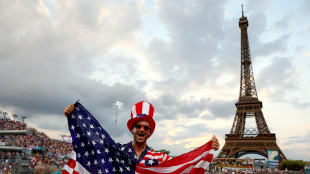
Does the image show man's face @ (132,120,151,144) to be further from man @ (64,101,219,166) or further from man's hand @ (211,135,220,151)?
man's hand @ (211,135,220,151)

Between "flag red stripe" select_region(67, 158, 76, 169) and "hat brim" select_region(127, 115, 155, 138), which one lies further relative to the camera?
"hat brim" select_region(127, 115, 155, 138)

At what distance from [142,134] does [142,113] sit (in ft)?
1.05

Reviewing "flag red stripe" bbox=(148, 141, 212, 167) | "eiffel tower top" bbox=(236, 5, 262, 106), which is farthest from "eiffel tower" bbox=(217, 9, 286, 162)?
"flag red stripe" bbox=(148, 141, 212, 167)

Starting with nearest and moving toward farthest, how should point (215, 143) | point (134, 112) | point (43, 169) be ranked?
1. point (43, 169)
2. point (215, 143)
3. point (134, 112)

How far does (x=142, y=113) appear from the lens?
3482 millimetres

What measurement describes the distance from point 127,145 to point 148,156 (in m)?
0.36

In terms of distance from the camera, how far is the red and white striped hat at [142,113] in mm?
3464

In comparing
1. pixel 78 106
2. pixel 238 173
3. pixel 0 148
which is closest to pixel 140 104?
pixel 78 106

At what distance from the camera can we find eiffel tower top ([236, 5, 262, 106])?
4859 cm

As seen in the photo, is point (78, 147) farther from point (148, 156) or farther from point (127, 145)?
point (148, 156)

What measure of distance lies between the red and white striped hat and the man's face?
66 millimetres

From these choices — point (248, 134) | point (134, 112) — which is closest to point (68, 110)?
point (134, 112)

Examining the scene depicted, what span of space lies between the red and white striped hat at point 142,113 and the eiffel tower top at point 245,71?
153 feet

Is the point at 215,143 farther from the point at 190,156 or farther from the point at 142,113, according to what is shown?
the point at 142,113
